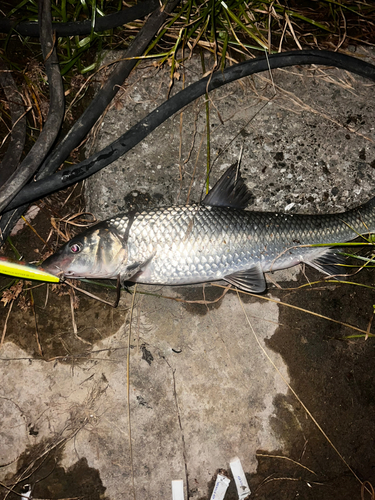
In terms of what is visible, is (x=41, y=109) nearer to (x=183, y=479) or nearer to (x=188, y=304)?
(x=188, y=304)

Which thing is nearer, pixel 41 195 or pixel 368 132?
pixel 41 195

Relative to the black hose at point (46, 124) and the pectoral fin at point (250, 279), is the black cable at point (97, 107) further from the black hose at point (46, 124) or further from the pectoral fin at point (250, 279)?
the pectoral fin at point (250, 279)

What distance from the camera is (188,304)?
9.75 feet

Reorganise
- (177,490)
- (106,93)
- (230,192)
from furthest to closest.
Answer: (106,93) → (230,192) → (177,490)

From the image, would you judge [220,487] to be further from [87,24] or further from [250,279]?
[87,24]

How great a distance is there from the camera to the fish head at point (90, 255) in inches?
102

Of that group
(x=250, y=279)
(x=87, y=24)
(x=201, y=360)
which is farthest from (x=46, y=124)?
(x=201, y=360)

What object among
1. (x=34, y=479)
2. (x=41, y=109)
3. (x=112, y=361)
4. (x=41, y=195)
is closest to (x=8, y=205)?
(x=41, y=195)

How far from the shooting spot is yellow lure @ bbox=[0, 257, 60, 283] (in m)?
2.64

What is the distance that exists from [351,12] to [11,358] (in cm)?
480

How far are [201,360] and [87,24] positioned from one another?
10.5ft

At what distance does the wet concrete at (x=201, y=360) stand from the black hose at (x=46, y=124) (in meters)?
0.44

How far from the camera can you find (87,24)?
297cm

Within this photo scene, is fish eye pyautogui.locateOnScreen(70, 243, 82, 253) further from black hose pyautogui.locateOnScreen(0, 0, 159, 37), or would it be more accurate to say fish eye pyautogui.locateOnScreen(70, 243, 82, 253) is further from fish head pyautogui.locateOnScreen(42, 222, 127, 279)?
black hose pyautogui.locateOnScreen(0, 0, 159, 37)
